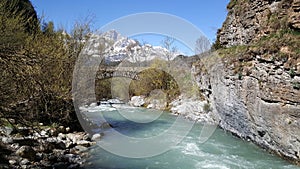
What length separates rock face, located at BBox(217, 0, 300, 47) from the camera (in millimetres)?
10102

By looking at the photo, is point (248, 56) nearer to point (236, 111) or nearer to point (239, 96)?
point (239, 96)

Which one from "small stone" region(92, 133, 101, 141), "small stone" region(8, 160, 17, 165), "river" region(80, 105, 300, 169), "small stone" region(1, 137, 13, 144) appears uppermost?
"small stone" region(1, 137, 13, 144)

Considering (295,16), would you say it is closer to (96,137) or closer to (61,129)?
(96,137)

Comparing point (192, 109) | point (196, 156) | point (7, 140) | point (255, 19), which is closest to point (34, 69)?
point (7, 140)

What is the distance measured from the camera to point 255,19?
13422 millimetres

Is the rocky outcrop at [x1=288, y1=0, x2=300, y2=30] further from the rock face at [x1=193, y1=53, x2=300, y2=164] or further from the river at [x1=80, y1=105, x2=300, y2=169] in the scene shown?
the river at [x1=80, y1=105, x2=300, y2=169]

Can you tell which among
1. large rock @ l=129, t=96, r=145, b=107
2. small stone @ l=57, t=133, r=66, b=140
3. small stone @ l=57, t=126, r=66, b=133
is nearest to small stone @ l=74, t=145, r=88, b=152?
small stone @ l=57, t=133, r=66, b=140

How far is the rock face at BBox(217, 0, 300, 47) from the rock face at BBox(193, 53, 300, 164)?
6.18 feet

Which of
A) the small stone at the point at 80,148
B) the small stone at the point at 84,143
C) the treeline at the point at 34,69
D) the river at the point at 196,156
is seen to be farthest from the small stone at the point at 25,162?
the small stone at the point at 84,143

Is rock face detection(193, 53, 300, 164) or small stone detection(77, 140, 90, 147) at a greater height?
rock face detection(193, 53, 300, 164)

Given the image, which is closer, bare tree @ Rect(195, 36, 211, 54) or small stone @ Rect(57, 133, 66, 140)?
small stone @ Rect(57, 133, 66, 140)

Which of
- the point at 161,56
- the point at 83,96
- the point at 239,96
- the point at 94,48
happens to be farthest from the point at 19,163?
the point at 161,56

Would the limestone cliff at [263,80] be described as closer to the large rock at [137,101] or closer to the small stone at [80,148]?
the small stone at [80,148]

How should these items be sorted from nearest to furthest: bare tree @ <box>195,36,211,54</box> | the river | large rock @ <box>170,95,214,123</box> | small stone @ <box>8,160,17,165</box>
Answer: small stone @ <box>8,160,17,165</box> < the river < large rock @ <box>170,95,214,123</box> < bare tree @ <box>195,36,211,54</box>
